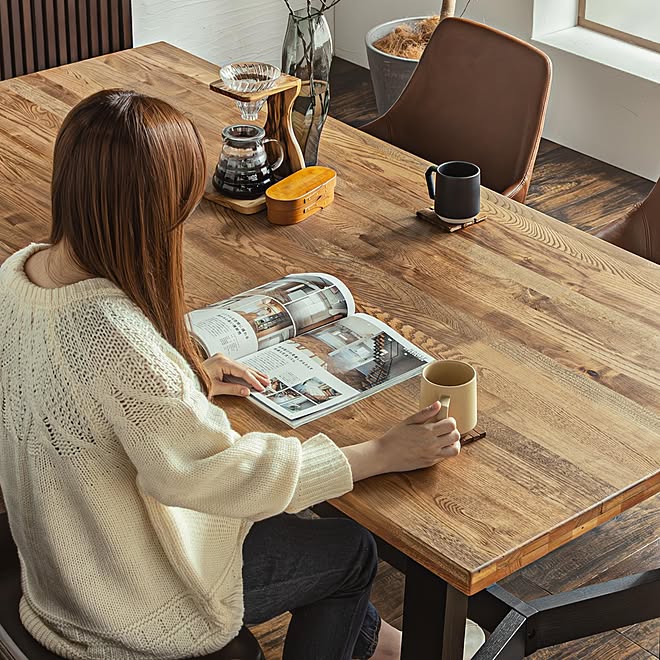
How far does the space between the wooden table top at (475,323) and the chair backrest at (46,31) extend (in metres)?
0.80

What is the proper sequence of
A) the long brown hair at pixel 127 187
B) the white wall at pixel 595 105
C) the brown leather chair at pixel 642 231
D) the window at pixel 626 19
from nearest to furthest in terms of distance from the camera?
the long brown hair at pixel 127 187 < the brown leather chair at pixel 642 231 < the white wall at pixel 595 105 < the window at pixel 626 19

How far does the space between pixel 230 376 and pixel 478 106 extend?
143 cm

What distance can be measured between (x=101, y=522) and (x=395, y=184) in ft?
4.06

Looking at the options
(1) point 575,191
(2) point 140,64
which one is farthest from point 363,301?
(1) point 575,191

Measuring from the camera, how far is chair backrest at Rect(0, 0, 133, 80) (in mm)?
3574

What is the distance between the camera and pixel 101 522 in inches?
58.1

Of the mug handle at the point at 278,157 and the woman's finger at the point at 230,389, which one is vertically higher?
the mug handle at the point at 278,157

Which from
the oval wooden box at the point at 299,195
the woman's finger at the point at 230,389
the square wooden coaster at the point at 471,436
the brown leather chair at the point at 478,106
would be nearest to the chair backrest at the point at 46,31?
the brown leather chair at the point at 478,106

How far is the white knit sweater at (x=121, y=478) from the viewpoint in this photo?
4.61ft

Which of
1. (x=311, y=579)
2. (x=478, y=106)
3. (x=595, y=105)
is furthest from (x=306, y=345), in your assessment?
(x=595, y=105)

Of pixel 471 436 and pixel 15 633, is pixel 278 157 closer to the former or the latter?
pixel 471 436

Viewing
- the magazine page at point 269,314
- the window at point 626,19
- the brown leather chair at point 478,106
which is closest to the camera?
the magazine page at point 269,314

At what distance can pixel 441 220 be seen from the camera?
229cm

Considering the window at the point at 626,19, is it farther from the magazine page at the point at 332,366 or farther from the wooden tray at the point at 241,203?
the magazine page at the point at 332,366
